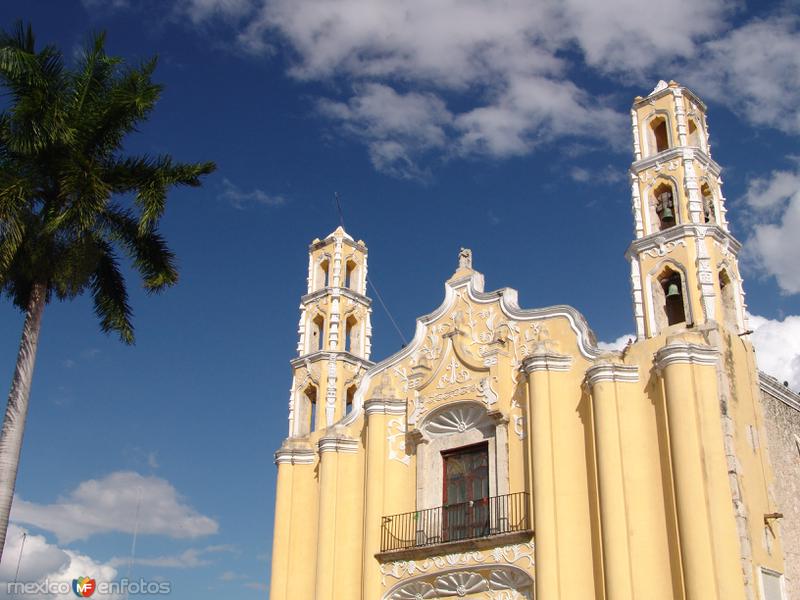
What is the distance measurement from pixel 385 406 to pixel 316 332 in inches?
190

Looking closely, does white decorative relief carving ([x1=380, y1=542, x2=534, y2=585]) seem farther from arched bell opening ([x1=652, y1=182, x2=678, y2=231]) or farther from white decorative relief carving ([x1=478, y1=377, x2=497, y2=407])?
arched bell opening ([x1=652, y1=182, x2=678, y2=231])

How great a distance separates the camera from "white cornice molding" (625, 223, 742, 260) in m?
19.7

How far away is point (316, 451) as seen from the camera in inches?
942

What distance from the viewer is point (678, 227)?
1980 cm

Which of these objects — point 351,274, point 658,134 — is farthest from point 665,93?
point 351,274

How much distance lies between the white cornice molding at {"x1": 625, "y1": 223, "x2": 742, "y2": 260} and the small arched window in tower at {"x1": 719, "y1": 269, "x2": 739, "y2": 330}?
0.72m

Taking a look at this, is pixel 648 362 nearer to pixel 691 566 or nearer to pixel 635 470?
pixel 635 470

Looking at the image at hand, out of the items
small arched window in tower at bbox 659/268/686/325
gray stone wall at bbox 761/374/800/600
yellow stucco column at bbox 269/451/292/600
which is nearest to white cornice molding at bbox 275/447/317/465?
yellow stucco column at bbox 269/451/292/600

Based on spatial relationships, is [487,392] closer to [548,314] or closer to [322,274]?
[548,314]

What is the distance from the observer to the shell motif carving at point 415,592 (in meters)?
20.2

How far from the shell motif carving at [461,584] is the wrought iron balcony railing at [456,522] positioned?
677 mm

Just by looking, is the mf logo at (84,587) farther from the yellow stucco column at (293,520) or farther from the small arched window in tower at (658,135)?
the small arched window in tower at (658,135)

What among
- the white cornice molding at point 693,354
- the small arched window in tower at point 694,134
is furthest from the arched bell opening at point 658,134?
the white cornice molding at point 693,354

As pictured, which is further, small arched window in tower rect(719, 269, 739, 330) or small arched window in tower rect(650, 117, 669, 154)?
small arched window in tower rect(650, 117, 669, 154)
